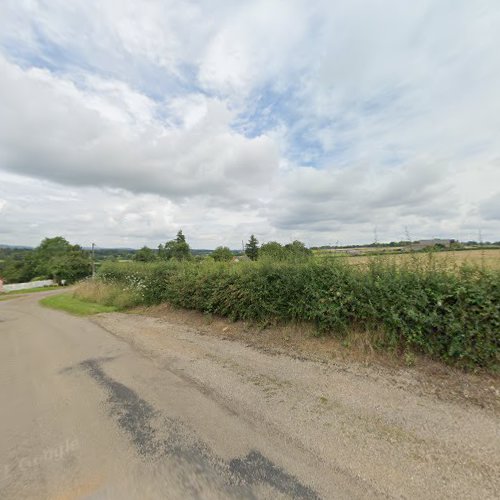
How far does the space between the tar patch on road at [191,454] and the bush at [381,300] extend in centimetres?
289

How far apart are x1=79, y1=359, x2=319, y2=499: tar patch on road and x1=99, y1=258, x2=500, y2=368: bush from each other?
9.49 feet

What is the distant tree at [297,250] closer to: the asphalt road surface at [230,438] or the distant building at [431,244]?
the distant building at [431,244]

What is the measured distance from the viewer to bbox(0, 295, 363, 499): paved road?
6.95 ft

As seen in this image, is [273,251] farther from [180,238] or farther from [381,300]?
[180,238]

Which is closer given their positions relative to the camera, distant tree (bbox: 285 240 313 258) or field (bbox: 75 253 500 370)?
field (bbox: 75 253 500 370)

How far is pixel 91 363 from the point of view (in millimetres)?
5102

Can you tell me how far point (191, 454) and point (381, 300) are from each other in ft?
11.7

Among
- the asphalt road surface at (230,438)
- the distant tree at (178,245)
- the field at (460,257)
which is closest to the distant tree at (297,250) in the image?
the field at (460,257)

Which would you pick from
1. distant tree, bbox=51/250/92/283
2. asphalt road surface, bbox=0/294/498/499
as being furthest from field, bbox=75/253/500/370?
distant tree, bbox=51/250/92/283

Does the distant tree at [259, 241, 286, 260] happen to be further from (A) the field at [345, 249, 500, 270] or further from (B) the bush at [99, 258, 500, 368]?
(A) the field at [345, 249, 500, 270]

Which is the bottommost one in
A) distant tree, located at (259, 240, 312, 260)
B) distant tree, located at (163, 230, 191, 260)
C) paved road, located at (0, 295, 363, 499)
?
paved road, located at (0, 295, 363, 499)

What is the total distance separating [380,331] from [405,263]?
126cm

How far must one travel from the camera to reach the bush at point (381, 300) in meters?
3.58

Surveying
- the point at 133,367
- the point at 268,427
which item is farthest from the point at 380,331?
the point at 133,367
